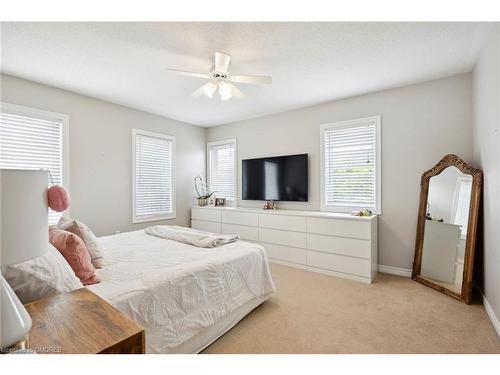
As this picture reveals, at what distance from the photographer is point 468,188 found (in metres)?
2.60

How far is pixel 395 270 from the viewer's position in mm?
3287

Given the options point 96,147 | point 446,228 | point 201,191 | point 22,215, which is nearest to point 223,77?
point 22,215

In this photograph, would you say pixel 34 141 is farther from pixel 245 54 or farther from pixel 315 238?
pixel 315 238

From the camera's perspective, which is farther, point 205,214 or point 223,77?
point 205,214

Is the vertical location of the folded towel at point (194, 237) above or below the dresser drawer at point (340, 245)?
above

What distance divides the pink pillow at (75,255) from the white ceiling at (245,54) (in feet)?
5.58

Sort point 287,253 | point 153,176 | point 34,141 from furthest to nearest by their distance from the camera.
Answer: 1. point 153,176
2. point 287,253
3. point 34,141

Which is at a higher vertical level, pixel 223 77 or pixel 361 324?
pixel 223 77

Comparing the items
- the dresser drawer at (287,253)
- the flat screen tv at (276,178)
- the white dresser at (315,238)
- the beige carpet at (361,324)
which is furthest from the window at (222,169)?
the beige carpet at (361,324)

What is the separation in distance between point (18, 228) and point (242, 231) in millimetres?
3594

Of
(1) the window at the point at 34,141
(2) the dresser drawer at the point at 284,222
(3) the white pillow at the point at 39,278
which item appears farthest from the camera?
(2) the dresser drawer at the point at 284,222

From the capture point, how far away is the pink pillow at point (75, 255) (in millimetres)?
1513

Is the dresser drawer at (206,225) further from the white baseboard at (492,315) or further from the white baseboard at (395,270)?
the white baseboard at (492,315)
